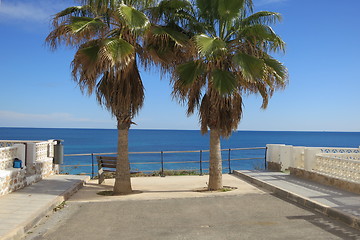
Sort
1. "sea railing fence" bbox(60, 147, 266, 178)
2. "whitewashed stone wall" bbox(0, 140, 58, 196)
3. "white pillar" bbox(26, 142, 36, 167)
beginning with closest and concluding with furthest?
"whitewashed stone wall" bbox(0, 140, 58, 196) → "white pillar" bbox(26, 142, 36, 167) → "sea railing fence" bbox(60, 147, 266, 178)

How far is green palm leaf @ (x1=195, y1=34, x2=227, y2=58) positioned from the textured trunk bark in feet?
8.52

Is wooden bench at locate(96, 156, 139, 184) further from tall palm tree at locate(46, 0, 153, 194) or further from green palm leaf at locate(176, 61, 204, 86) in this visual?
green palm leaf at locate(176, 61, 204, 86)

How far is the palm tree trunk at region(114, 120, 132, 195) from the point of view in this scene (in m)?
11.5

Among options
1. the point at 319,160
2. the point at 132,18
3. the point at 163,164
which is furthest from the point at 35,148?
the point at 163,164

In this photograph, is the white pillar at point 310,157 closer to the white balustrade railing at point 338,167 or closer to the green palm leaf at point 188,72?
the white balustrade railing at point 338,167

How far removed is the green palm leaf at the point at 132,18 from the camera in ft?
32.6

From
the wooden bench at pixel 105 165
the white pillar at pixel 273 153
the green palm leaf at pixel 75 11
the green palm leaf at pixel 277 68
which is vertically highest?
the green palm leaf at pixel 75 11

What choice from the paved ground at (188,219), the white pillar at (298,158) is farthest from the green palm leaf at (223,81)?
the white pillar at (298,158)

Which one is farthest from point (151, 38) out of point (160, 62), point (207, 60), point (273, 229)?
point (273, 229)

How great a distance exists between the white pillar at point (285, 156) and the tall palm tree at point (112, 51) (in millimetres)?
6152

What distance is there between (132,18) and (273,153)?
27.8ft

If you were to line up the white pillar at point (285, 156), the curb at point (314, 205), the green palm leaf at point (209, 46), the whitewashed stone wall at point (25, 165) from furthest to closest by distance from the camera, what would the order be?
the white pillar at point (285, 156) < the green palm leaf at point (209, 46) < the whitewashed stone wall at point (25, 165) < the curb at point (314, 205)

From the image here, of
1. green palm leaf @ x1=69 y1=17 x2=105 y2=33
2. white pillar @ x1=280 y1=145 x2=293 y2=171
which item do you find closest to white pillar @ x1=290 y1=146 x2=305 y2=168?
white pillar @ x1=280 y1=145 x2=293 y2=171

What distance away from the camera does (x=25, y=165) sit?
11.7 m
